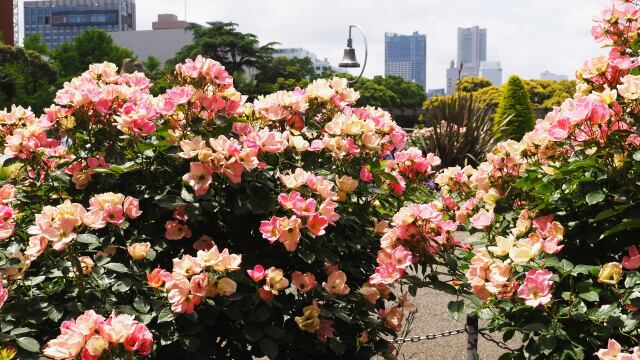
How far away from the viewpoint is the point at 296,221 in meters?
1.96

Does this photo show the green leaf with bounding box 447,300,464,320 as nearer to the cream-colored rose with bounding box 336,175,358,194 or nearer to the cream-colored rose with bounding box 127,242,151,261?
the cream-colored rose with bounding box 336,175,358,194

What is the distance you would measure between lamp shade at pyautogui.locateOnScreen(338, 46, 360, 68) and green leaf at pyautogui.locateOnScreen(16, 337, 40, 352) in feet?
50.1

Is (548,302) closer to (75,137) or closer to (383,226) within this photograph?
(383,226)

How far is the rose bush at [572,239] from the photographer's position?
1861mm

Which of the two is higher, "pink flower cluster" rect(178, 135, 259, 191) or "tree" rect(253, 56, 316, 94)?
"tree" rect(253, 56, 316, 94)

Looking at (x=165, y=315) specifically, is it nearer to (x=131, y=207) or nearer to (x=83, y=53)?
(x=131, y=207)

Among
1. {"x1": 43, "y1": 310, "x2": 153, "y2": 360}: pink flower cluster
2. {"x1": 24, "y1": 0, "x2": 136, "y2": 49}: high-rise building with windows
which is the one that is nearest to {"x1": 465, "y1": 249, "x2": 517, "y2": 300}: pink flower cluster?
{"x1": 43, "y1": 310, "x2": 153, "y2": 360}: pink flower cluster

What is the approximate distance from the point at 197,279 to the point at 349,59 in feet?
51.2

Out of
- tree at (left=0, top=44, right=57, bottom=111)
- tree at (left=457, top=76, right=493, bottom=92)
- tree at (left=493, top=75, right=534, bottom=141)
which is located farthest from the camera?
tree at (left=457, top=76, right=493, bottom=92)

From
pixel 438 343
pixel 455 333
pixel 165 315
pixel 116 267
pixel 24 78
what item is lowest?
pixel 438 343

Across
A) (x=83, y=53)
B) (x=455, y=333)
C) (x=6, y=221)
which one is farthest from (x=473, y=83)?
(x=6, y=221)

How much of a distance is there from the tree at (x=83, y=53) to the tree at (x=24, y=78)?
10601mm

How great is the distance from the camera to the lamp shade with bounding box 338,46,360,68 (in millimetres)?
16797

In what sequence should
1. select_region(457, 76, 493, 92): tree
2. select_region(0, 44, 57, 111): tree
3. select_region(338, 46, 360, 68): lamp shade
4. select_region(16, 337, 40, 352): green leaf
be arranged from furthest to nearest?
1. select_region(457, 76, 493, 92): tree
2. select_region(0, 44, 57, 111): tree
3. select_region(338, 46, 360, 68): lamp shade
4. select_region(16, 337, 40, 352): green leaf
